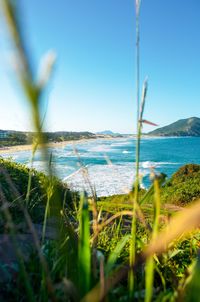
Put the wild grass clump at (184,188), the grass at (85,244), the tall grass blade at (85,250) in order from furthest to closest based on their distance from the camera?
the wild grass clump at (184,188)
the tall grass blade at (85,250)
the grass at (85,244)

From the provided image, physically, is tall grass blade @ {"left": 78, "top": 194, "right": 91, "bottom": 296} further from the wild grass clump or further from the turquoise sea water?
the wild grass clump

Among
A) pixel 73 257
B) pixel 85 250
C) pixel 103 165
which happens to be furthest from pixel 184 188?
pixel 103 165

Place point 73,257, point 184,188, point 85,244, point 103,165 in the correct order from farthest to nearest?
1. point 103,165
2. point 184,188
3. point 73,257
4. point 85,244

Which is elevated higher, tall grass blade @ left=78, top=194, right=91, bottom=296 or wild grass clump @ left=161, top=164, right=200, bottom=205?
tall grass blade @ left=78, top=194, right=91, bottom=296

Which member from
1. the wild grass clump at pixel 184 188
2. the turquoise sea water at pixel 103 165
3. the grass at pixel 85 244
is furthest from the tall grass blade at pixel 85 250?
the wild grass clump at pixel 184 188

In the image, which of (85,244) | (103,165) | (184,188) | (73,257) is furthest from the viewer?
(103,165)

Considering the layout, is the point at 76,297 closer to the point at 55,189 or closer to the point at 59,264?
the point at 55,189

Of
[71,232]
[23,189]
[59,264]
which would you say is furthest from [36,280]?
[23,189]

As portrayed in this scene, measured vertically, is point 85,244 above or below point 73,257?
above

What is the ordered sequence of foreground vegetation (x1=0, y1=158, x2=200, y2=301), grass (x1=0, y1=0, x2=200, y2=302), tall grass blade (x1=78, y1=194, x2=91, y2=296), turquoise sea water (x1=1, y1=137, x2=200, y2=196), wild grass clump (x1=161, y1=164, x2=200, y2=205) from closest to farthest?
grass (x1=0, y1=0, x2=200, y2=302)
foreground vegetation (x1=0, y1=158, x2=200, y2=301)
tall grass blade (x1=78, y1=194, x2=91, y2=296)
turquoise sea water (x1=1, y1=137, x2=200, y2=196)
wild grass clump (x1=161, y1=164, x2=200, y2=205)

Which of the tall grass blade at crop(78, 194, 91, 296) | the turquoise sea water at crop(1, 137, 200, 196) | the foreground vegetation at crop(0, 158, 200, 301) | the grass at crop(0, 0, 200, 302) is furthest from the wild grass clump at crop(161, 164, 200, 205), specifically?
the tall grass blade at crop(78, 194, 91, 296)

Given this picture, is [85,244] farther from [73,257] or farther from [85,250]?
[73,257]

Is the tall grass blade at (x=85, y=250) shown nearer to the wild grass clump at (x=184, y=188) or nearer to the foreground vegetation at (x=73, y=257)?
the foreground vegetation at (x=73, y=257)

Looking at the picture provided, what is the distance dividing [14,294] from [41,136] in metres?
1.53
